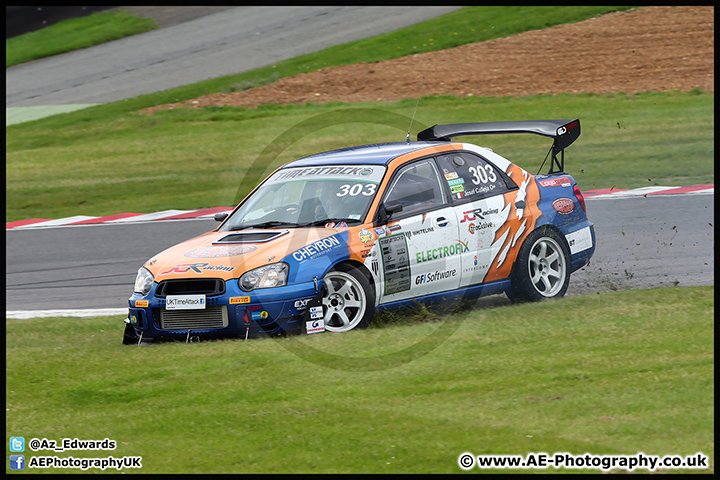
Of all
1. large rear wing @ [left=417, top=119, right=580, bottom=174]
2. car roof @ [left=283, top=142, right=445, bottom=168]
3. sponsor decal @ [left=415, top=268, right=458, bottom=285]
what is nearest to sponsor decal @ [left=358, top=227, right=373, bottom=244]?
sponsor decal @ [left=415, top=268, right=458, bottom=285]

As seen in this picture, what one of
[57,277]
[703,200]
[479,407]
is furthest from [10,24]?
[479,407]

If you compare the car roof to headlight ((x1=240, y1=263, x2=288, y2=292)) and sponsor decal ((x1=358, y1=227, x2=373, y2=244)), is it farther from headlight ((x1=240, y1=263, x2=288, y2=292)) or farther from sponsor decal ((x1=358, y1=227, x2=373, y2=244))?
headlight ((x1=240, y1=263, x2=288, y2=292))

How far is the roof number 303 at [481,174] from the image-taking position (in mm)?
8320

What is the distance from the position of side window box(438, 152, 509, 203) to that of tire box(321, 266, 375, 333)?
135 cm

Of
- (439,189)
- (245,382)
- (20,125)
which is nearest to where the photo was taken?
(245,382)

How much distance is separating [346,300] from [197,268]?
4.05 feet

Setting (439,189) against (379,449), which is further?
(439,189)

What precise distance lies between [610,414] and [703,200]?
9042 millimetres

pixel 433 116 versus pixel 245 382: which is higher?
pixel 433 116

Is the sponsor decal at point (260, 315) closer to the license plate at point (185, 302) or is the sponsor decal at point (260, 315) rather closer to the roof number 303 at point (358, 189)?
the license plate at point (185, 302)

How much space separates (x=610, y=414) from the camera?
517cm

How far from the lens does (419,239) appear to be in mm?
7719

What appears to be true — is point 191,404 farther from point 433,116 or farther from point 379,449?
point 433,116

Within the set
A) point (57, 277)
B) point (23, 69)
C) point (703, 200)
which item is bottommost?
point (57, 277)
